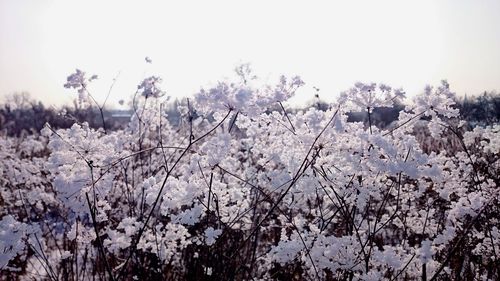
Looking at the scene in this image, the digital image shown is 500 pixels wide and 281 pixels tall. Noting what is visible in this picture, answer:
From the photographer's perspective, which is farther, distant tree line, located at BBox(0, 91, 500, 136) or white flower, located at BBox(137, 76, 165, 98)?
distant tree line, located at BBox(0, 91, 500, 136)

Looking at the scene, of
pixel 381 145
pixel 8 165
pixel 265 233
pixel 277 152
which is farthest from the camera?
pixel 8 165

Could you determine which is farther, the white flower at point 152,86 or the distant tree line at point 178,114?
the distant tree line at point 178,114

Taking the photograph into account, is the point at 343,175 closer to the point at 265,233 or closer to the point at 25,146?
the point at 265,233

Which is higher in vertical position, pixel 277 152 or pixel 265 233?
pixel 277 152

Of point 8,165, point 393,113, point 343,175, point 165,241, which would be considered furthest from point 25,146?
point 393,113

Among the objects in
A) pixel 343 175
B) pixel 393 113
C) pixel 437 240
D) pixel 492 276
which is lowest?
pixel 492 276

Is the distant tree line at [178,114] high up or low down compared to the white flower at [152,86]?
up

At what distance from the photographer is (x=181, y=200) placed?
10.6ft

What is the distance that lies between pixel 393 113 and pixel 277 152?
31525 millimetres

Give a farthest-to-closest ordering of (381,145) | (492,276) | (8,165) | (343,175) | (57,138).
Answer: (8,165) → (492,276) → (343,175) → (57,138) → (381,145)

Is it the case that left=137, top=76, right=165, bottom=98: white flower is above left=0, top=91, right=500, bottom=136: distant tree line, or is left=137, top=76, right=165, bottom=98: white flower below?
below

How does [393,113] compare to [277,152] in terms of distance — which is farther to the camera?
[393,113]

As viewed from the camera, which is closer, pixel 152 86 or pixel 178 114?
pixel 152 86

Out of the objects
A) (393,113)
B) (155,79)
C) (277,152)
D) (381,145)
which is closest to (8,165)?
(155,79)
